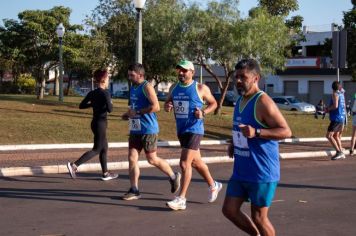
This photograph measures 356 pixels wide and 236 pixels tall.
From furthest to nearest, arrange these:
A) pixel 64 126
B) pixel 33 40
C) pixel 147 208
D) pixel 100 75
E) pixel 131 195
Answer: pixel 33 40
pixel 64 126
pixel 100 75
pixel 131 195
pixel 147 208

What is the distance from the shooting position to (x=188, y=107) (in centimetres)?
760

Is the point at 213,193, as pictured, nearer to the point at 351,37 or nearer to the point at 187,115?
the point at 187,115

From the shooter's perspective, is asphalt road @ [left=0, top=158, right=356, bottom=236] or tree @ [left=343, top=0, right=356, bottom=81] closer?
asphalt road @ [left=0, top=158, right=356, bottom=236]

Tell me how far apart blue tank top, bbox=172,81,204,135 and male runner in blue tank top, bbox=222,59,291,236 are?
108 inches

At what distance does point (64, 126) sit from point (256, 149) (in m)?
12.8

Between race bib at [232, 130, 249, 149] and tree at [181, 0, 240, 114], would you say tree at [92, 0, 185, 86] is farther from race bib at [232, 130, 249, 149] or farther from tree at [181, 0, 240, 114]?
race bib at [232, 130, 249, 149]

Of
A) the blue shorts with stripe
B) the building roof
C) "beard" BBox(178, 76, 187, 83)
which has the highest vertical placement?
the building roof

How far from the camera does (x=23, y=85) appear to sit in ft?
141

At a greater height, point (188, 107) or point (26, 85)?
point (26, 85)

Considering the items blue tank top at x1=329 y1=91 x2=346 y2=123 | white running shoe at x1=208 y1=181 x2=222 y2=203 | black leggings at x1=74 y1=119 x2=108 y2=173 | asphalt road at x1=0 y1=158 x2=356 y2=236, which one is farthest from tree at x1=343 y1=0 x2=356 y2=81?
white running shoe at x1=208 y1=181 x2=222 y2=203

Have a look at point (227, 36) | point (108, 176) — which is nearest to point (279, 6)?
point (227, 36)

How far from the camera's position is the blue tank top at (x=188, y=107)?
7.59 metres

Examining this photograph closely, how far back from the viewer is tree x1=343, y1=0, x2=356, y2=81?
3444 cm

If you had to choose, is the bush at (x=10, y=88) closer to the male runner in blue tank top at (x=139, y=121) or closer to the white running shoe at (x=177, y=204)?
the male runner in blue tank top at (x=139, y=121)
